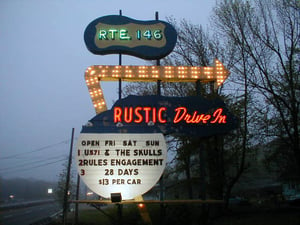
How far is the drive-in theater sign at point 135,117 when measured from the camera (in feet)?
26.6

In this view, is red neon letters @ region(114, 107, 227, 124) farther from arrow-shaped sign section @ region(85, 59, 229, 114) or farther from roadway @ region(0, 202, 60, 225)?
roadway @ region(0, 202, 60, 225)

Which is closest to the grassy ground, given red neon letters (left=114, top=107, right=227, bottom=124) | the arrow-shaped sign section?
red neon letters (left=114, top=107, right=227, bottom=124)

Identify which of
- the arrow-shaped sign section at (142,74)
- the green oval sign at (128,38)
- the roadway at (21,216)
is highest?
the green oval sign at (128,38)

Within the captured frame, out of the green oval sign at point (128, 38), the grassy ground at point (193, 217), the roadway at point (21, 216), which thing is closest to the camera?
the green oval sign at point (128, 38)

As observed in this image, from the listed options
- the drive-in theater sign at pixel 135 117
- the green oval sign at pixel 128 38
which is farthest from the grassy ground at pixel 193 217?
the green oval sign at pixel 128 38

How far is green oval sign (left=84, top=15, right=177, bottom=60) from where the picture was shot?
386 inches

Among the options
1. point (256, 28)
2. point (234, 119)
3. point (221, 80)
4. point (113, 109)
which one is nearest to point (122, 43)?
point (113, 109)

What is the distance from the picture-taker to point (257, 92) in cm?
1444

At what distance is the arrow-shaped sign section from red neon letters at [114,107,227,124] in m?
0.73

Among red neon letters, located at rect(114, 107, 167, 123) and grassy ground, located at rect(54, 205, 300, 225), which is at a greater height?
red neon letters, located at rect(114, 107, 167, 123)

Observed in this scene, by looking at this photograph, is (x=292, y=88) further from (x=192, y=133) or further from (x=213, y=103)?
(x=192, y=133)

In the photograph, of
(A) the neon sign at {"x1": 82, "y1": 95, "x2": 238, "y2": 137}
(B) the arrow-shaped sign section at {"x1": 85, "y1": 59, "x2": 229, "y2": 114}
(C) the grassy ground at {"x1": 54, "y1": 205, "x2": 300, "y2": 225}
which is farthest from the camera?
(C) the grassy ground at {"x1": 54, "y1": 205, "x2": 300, "y2": 225}

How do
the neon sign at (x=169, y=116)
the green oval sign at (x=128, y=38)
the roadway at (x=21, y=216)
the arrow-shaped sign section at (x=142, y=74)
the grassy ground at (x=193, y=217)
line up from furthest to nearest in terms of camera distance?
the roadway at (x=21, y=216) < the grassy ground at (x=193, y=217) < the green oval sign at (x=128, y=38) < the arrow-shaped sign section at (x=142, y=74) < the neon sign at (x=169, y=116)

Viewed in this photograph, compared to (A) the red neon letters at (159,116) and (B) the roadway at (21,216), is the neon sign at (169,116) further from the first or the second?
(B) the roadway at (21,216)
